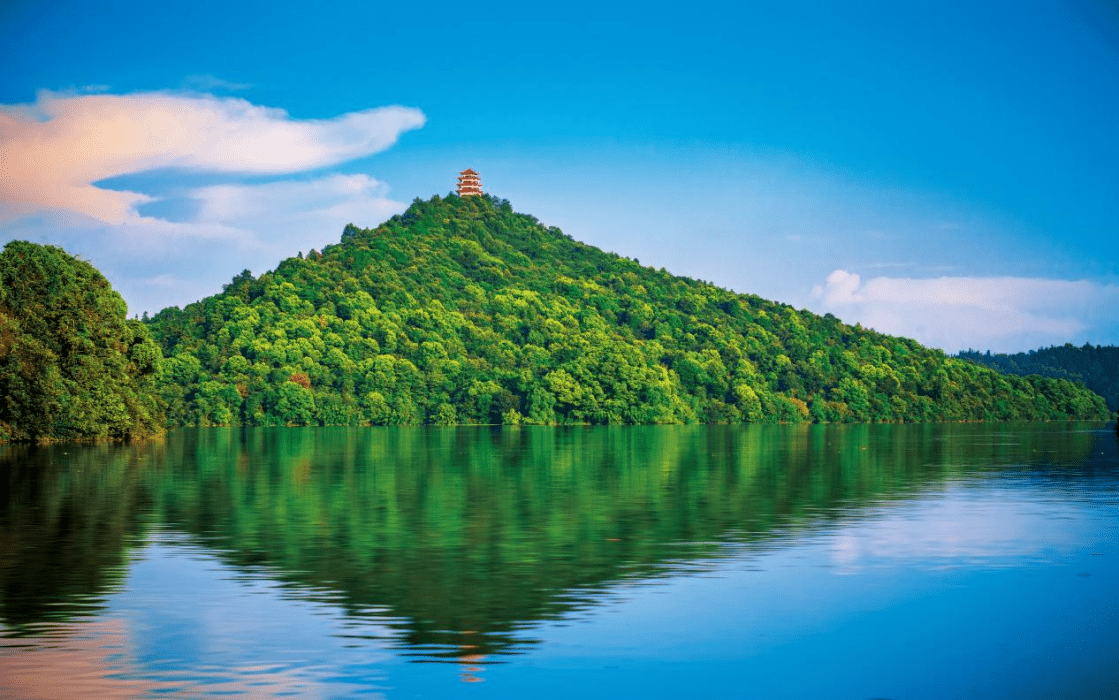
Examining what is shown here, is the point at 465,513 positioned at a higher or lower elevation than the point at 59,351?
lower

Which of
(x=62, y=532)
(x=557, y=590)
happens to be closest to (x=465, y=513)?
(x=62, y=532)

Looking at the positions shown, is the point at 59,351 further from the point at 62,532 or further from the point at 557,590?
the point at 557,590

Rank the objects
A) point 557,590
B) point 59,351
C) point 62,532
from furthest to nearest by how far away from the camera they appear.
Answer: point 59,351 → point 62,532 → point 557,590

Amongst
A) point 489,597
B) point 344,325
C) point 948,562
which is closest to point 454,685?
point 489,597

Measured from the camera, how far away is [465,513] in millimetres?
38469

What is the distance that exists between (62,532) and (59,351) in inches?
2213

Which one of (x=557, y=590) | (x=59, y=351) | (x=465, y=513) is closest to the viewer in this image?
(x=557, y=590)

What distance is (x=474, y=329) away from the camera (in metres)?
198

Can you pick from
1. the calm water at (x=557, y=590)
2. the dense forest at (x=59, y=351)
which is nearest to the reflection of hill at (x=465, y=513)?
the calm water at (x=557, y=590)

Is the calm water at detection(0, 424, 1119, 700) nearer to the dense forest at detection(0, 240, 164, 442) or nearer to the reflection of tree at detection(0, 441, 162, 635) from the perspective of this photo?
the reflection of tree at detection(0, 441, 162, 635)

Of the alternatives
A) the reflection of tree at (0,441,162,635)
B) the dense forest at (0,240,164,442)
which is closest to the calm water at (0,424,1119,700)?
the reflection of tree at (0,441,162,635)

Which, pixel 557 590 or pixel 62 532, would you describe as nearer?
pixel 557 590

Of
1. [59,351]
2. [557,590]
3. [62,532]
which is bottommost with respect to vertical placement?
[557,590]

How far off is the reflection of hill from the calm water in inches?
6.1
